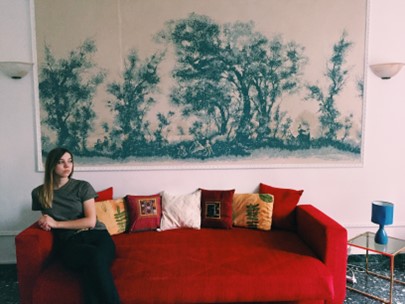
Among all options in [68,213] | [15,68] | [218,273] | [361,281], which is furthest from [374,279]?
[15,68]

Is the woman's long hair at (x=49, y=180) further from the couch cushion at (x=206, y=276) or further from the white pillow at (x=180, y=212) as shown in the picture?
the white pillow at (x=180, y=212)

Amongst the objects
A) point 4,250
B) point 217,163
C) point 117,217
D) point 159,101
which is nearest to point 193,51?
point 159,101

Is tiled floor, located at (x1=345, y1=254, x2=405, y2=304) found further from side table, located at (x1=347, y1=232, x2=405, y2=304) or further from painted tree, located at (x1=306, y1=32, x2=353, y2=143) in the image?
painted tree, located at (x1=306, y1=32, x2=353, y2=143)

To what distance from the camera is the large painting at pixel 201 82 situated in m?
3.15

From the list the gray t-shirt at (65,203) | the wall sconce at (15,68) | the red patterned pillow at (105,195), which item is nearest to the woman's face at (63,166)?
the gray t-shirt at (65,203)

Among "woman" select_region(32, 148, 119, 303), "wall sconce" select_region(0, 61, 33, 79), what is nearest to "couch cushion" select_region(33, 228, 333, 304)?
"woman" select_region(32, 148, 119, 303)

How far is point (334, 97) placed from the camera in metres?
3.35

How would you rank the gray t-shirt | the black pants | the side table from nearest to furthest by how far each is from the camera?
the black pants < the gray t-shirt < the side table

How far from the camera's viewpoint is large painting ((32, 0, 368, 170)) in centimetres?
315

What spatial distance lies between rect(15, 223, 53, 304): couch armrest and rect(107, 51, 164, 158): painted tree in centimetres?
114

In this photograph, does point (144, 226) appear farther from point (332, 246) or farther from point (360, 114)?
point (360, 114)

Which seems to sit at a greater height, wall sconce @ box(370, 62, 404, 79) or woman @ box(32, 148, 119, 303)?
wall sconce @ box(370, 62, 404, 79)

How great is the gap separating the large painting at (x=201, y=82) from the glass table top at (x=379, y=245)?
760 mm

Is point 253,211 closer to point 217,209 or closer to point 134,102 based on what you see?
point 217,209
